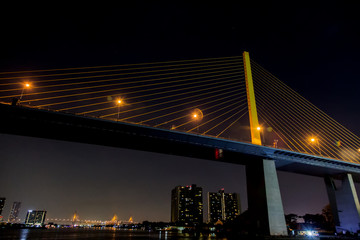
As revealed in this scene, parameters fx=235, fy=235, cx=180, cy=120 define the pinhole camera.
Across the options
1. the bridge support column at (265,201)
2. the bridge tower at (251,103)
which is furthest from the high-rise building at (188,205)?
the bridge tower at (251,103)

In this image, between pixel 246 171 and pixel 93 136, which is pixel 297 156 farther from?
pixel 93 136

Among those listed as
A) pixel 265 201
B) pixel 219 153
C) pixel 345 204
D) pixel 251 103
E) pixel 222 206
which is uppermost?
pixel 222 206

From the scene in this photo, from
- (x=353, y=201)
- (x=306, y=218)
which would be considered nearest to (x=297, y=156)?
(x=353, y=201)

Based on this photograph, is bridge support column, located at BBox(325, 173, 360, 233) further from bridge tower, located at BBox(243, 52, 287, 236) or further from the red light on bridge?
the red light on bridge

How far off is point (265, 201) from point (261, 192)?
1751 millimetres

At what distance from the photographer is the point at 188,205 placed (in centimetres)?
17588

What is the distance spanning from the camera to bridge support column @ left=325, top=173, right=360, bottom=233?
4412 cm

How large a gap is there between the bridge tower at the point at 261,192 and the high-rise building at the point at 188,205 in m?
144

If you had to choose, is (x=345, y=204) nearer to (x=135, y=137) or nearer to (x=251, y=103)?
(x=251, y=103)

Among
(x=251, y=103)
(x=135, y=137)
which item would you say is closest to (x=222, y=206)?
(x=251, y=103)

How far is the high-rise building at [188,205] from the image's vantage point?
17150cm

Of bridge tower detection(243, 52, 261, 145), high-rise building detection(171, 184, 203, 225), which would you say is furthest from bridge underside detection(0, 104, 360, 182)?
high-rise building detection(171, 184, 203, 225)

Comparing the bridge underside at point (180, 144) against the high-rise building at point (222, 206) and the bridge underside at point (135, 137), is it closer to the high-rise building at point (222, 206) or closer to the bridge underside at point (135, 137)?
the bridge underside at point (135, 137)

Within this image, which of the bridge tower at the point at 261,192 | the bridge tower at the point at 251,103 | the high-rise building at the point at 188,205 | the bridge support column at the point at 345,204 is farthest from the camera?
the high-rise building at the point at 188,205
